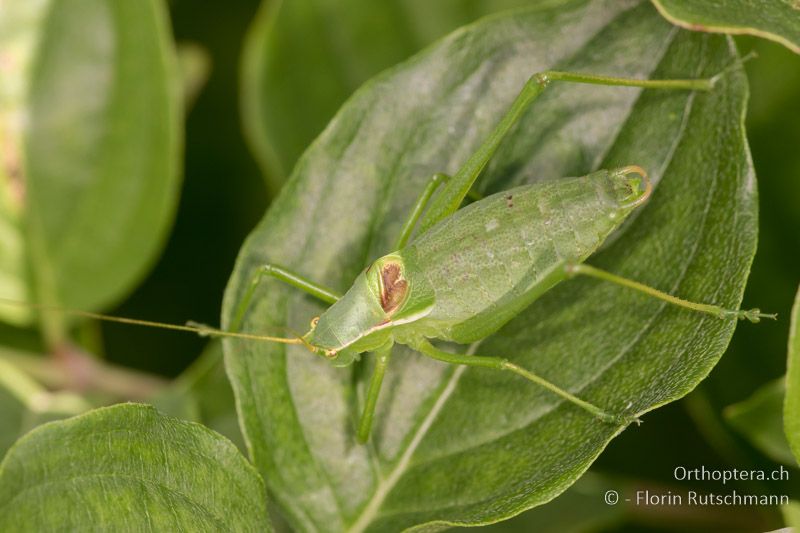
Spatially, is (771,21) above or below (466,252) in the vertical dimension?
above

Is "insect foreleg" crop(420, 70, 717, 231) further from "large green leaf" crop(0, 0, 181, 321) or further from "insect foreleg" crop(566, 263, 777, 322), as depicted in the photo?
"large green leaf" crop(0, 0, 181, 321)

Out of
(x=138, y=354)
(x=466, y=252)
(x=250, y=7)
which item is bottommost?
(x=138, y=354)

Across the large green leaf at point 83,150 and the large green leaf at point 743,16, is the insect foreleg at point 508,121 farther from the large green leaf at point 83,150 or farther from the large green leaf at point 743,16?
the large green leaf at point 83,150

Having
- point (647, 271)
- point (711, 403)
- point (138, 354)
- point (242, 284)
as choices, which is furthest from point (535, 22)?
point (138, 354)

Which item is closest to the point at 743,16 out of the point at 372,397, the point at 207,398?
the point at 372,397

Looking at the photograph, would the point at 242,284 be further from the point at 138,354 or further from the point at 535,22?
the point at 138,354

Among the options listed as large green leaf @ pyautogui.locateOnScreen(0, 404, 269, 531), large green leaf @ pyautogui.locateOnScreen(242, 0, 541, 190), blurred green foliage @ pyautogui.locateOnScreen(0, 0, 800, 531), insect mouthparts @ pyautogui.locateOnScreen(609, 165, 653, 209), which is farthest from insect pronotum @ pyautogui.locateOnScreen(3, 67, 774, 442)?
large green leaf @ pyautogui.locateOnScreen(242, 0, 541, 190)
